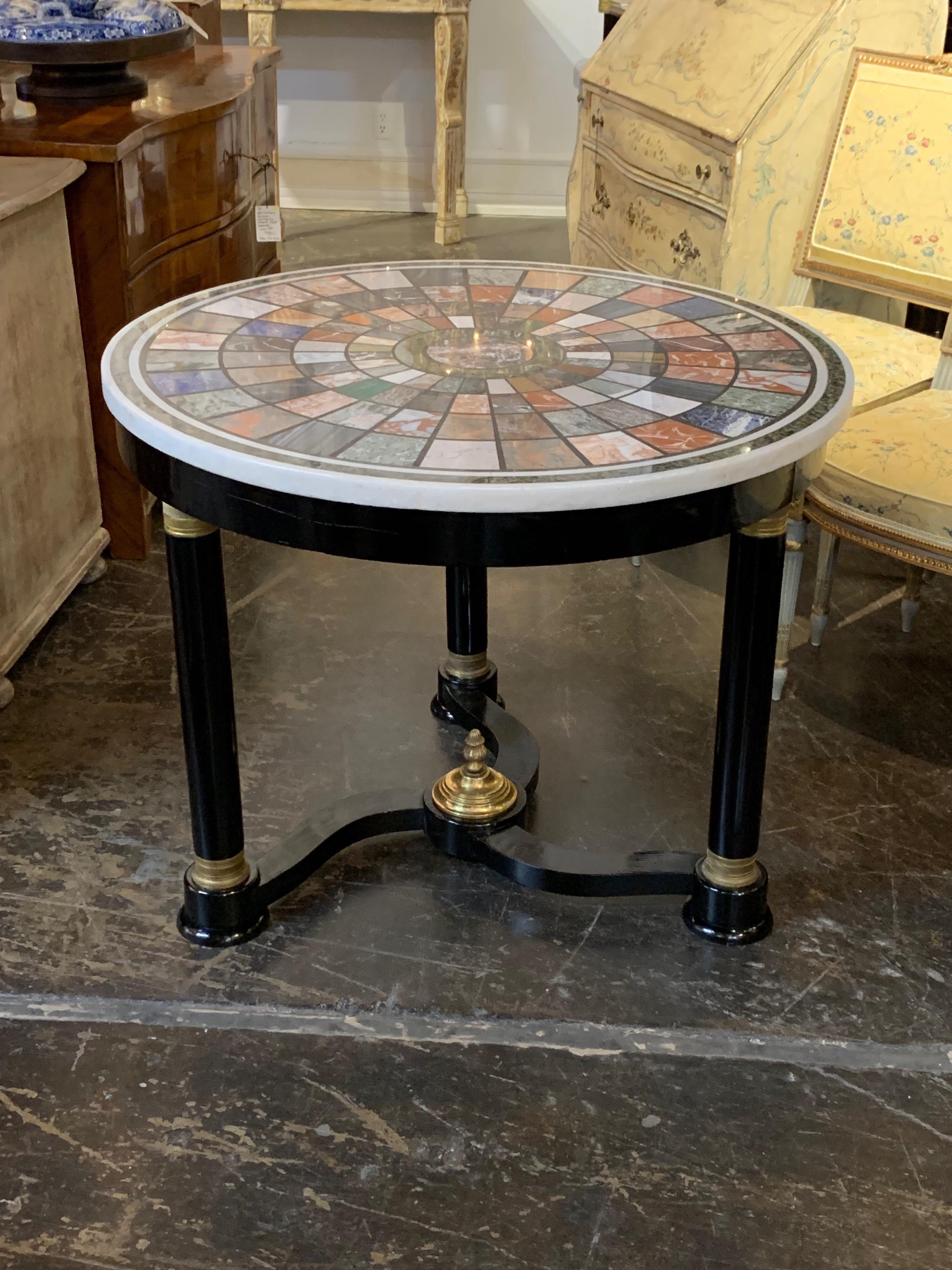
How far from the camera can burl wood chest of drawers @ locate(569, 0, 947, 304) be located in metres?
2.98

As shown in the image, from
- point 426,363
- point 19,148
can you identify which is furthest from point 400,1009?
point 19,148

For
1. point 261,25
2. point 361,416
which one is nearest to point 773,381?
point 361,416

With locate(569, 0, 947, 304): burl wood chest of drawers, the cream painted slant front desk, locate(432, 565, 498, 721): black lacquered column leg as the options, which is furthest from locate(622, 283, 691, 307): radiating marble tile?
the cream painted slant front desk

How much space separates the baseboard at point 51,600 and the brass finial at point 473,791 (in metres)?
0.99

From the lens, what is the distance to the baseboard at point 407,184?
6254 millimetres

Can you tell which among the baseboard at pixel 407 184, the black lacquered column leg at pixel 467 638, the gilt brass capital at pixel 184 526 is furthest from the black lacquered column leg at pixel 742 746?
the baseboard at pixel 407 184

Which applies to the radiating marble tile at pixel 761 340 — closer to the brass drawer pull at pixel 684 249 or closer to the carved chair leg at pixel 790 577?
Answer: the carved chair leg at pixel 790 577

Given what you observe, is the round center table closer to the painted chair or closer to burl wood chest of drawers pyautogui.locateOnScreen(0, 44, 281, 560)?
the painted chair

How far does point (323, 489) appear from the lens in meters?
1.49

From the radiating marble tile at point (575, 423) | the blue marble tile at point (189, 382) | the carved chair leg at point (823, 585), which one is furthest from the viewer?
the carved chair leg at point (823, 585)

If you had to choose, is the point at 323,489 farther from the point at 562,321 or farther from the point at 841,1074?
the point at 841,1074

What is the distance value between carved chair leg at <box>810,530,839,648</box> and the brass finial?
923 mm

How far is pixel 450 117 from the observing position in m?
5.59

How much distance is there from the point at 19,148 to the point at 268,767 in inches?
56.8
